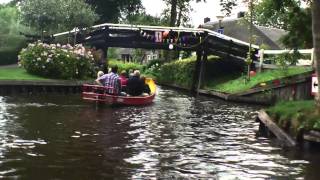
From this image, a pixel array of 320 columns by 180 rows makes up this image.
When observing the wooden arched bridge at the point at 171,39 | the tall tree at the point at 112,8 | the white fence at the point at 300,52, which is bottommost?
the white fence at the point at 300,52

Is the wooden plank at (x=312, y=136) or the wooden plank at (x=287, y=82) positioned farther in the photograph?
the wooden plank at (x=287, y=82)

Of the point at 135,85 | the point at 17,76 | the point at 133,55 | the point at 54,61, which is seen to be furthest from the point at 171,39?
the point at 133,55

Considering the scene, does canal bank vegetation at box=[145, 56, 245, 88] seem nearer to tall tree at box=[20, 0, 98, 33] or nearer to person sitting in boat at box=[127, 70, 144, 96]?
tall tree at box=[20, 0, 98, 33]

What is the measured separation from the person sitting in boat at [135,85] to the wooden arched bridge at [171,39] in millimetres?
10303

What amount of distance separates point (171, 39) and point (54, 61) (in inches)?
340

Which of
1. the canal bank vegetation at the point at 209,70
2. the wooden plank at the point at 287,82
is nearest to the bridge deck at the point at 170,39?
the canal bank vegetation at the point at 209,70

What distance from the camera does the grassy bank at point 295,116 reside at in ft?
45.4

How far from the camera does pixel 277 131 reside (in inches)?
610

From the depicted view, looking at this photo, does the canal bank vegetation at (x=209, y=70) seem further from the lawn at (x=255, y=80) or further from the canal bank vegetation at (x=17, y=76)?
the canal bank vegetation at (x=17, y=76)

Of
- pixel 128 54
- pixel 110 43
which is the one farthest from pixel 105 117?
pixel 128 54

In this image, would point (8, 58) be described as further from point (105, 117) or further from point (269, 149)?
point (269, 149)

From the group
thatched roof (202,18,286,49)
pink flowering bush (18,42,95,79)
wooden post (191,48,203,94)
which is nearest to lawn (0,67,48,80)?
pink flowering bush (18,42,95,79)

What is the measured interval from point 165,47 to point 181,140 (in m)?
21.3

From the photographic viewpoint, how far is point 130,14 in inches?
2431
